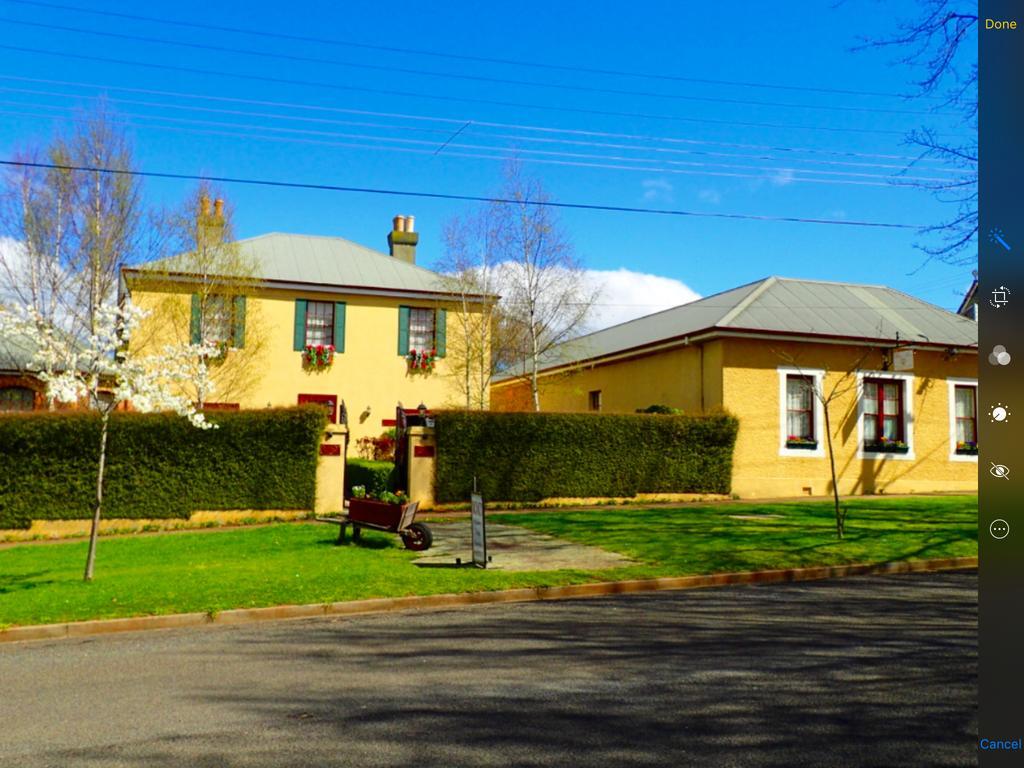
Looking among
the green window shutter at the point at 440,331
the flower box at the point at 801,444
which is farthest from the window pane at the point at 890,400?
the green window shutter at the point at 440,331

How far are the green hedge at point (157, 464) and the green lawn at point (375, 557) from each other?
4.70 ft

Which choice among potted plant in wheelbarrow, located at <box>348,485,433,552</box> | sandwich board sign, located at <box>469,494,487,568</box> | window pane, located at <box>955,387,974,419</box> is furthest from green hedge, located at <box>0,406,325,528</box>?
window pane, located at <box>955,387,974,419</box>

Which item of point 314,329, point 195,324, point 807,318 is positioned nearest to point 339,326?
point 314,329

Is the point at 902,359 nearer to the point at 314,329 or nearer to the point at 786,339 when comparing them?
the point at 786,339

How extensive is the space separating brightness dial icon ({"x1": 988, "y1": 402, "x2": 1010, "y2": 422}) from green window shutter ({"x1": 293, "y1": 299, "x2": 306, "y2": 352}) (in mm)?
26723

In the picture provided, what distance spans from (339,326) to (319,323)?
0.67m

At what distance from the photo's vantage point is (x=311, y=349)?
88.8ft

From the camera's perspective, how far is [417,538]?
569 inches

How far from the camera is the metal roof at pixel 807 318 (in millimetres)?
24188

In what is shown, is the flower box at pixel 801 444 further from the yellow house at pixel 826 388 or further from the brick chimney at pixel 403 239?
the brick chimney at pixel 403 239

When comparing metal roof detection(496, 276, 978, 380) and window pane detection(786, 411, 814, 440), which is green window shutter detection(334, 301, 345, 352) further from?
window pane detection(786, 411, 814, 440)

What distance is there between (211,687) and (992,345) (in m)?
6.69

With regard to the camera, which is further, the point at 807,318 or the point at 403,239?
the point at 403,239

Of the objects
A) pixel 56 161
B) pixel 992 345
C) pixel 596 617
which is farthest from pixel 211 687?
pixel 56 161
